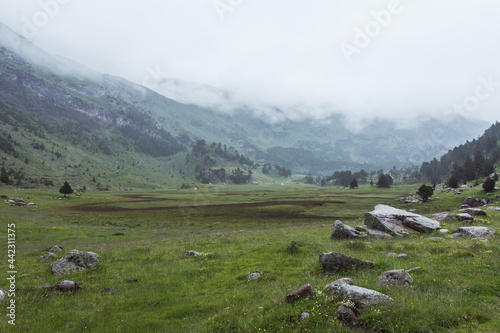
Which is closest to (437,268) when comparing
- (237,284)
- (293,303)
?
(293,303)

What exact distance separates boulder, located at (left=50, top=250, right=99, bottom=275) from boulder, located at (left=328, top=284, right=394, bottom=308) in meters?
19.8

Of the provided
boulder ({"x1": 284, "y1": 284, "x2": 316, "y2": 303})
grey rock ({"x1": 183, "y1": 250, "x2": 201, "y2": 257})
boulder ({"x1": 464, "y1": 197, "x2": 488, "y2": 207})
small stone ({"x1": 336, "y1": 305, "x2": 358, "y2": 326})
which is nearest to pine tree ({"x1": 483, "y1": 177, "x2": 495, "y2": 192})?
boulder ({"x1": 464, "y1": 197, "x2": 488, "y2": 207})

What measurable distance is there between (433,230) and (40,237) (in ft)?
178

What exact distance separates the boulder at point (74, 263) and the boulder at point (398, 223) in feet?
92.9

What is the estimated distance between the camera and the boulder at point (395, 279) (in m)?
11.1

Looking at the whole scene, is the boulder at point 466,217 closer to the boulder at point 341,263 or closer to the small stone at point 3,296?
the boulder at point 341,263

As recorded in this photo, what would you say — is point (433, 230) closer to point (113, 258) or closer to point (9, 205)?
point (113, 258)

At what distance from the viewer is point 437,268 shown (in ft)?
44.6

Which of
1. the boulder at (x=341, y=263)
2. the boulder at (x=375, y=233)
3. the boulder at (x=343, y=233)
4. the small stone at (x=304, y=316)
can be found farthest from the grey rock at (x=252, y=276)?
the boulder at (x=375, y=233)

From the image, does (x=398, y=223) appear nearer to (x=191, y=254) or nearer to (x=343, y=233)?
(x=343, y=233)

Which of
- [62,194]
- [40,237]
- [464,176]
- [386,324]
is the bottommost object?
[62,194]

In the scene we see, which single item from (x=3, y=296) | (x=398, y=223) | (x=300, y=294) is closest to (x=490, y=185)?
(x=398, y=223)

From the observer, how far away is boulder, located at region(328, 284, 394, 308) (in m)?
8.97

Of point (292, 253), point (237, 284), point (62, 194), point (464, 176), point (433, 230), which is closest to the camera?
point (237, 284)
